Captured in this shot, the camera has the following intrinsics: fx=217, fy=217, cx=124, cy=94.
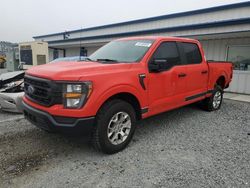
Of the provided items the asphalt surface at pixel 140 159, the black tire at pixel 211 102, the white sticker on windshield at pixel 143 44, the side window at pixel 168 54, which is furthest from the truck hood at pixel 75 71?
the black tire at pixel 211 102

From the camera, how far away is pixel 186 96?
5043 mm

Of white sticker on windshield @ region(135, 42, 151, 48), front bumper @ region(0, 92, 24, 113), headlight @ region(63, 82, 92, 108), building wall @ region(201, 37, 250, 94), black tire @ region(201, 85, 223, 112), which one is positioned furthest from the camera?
building wall @ region(201, 37, 250, 94)

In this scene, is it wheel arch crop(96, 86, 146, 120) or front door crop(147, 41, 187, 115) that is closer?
wheel arch crop(96, 86, 146, 120)

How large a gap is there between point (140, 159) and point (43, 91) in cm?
188

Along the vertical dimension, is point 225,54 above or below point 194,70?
above

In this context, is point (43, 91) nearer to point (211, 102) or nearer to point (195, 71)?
point (195, 71)

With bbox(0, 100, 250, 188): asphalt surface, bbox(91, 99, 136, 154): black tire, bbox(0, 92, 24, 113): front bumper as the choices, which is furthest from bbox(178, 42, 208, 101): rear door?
bbox(0, 92, 24, 113): front bumper

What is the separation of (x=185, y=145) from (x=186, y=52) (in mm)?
2238

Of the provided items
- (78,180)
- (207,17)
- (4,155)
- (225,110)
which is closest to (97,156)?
(78,180)

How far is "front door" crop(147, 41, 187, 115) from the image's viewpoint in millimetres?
4117

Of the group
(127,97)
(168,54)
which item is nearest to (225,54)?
(168,54)

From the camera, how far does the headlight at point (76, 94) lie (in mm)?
3117

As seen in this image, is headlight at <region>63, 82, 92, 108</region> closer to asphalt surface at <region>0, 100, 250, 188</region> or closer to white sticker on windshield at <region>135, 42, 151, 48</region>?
asphalt surface at <region>0, 100, 250, 188</region>

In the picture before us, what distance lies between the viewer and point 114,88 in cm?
343
